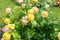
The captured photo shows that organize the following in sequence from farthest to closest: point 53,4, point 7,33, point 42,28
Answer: point 53,4 < point 42,28 < point 7,33

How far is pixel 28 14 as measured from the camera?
3.54 m

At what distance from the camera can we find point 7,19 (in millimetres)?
3566

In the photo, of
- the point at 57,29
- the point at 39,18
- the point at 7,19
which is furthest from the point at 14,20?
the point at 57,29

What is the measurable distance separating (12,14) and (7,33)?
0.49 metres

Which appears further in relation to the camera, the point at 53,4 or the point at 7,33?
the point at 53,4

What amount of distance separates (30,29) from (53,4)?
1.24 meters

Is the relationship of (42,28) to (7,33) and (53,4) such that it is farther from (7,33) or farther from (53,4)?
(53,4)

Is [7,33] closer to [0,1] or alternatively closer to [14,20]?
[14,20]

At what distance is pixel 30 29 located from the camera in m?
3.53

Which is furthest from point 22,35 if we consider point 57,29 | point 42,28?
point 57,29

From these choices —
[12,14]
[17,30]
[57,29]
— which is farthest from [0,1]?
[57,29]

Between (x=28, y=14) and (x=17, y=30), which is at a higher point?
(x=28, y=14)

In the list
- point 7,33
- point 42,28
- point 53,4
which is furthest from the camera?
point 53,4

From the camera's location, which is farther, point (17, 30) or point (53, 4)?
point (53, 4)
